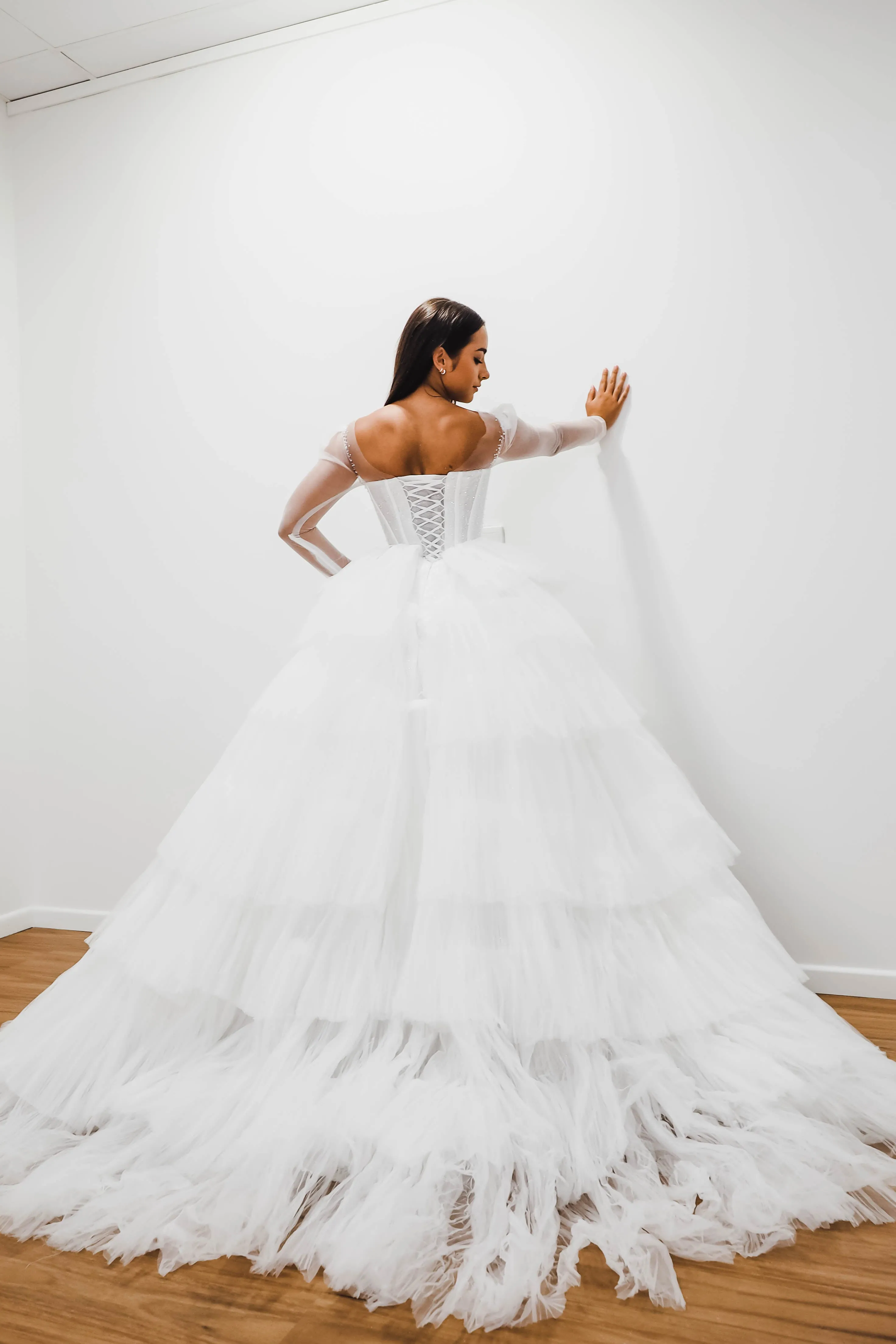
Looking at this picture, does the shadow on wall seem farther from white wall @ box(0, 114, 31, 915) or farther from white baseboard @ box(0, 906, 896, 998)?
white wall @ box(0, 114, 31, 915)

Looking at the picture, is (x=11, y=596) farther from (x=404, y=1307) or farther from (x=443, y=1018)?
(x=404, y=1307)

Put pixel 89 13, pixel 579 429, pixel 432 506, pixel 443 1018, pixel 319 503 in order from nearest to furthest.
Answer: pixel 443 1018
pixel 432 506
pixel 319 503
pixel 579 429
pixel 89 13

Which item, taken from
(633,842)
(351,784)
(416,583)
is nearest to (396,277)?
(416,583)

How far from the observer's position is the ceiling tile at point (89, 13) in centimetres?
261

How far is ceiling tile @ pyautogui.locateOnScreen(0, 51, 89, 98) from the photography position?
2.86 metres

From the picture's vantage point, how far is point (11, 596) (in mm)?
3070

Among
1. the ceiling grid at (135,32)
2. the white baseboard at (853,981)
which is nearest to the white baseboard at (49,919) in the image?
the white baseboard at (853,981)

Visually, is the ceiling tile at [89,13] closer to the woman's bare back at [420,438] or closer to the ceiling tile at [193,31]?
the ceiling tile at [193,31]

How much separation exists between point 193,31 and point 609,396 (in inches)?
72.3

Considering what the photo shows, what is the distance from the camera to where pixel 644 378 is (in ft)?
7.91

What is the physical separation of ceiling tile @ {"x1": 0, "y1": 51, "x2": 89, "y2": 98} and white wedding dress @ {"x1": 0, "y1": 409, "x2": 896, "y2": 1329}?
7.10ft

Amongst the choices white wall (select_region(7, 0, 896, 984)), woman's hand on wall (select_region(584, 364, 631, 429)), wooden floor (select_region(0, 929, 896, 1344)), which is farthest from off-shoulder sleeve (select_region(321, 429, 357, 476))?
wooden floor (select_region(0, 929, 896, 1344))

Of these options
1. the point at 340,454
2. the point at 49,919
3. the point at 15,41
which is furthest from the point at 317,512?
the point at 15,41

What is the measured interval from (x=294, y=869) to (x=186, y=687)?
1388 mm
